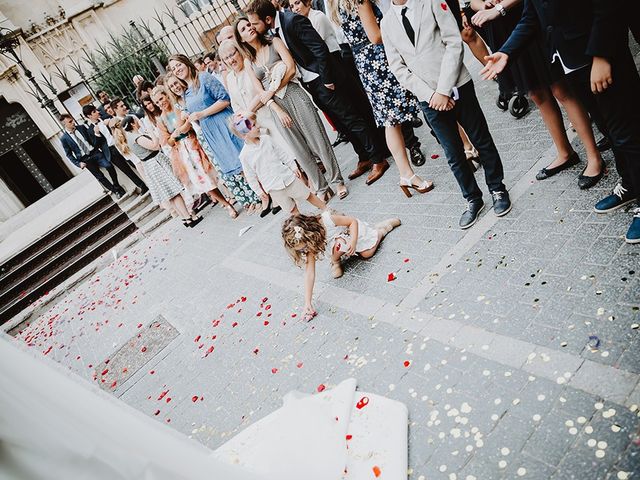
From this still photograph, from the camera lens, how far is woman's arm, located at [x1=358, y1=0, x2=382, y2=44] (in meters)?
4.30

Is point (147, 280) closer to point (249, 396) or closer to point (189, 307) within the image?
point (189, 307)

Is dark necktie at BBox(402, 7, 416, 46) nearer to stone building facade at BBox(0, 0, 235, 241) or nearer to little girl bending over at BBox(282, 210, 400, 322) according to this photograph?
little girl bending over at BBox(282, 210, 400, 322)

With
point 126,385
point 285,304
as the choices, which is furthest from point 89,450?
point 126,385

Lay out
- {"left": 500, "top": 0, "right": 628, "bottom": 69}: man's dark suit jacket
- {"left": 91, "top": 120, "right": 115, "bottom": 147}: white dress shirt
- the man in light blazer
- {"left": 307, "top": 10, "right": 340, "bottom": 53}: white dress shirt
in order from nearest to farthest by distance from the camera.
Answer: {"left": 500, "top": 0, "right": 628, "bottom": 69}: man's dark suit jacket → the man in light blazer → {"left": 307, "top": 10, "right": 340, "bottom": 53}: white dress shirt → {"left": 91, "top": 120, "right": 115, "bottom": 147}: white dress shirt

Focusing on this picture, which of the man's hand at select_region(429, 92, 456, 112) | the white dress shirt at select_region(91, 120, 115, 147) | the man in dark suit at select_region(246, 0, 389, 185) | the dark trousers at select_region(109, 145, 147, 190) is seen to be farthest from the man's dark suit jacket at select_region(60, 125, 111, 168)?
the man's hand at select_region(429, 92, 456, 112)

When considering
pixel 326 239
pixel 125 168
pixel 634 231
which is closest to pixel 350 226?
pixel 326 239

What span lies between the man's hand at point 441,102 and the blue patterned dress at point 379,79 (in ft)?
4.51

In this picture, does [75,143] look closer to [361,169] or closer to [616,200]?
[361,169]

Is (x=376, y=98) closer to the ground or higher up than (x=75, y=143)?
closer to the ground

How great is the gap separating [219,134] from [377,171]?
107 inches

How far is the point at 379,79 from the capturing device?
4.95m

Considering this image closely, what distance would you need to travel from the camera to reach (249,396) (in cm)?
366

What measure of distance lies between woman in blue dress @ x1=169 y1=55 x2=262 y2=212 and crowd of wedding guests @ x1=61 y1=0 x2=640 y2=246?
20 millimetres

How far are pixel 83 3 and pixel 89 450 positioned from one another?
22.7 m
